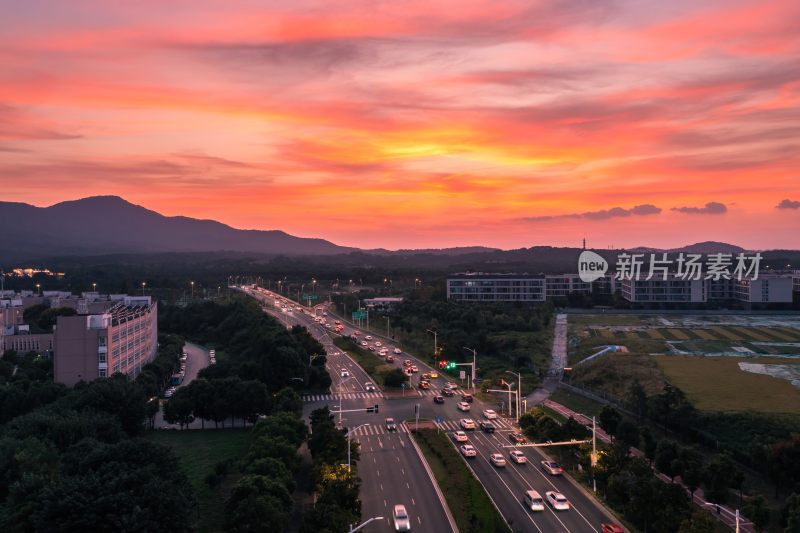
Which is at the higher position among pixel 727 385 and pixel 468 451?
pixel 727 385

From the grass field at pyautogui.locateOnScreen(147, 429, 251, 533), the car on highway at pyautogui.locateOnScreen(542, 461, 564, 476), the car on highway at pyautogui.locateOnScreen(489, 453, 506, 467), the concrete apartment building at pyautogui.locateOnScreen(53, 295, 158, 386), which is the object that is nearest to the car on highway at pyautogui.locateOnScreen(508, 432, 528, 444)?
the car on highway at pyautogui.locateOnScreen(489, 453, 506, 467)

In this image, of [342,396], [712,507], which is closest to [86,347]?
[342,396]

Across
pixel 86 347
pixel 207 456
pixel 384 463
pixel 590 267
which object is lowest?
pixel 207 456

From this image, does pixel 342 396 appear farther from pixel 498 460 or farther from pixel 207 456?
pixel 498 460

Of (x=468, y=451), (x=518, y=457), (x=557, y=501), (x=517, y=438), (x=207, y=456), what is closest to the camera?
(x=557, y=501)

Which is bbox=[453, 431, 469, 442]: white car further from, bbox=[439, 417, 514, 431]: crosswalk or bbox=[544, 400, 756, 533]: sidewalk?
bbox=[544, 400, 756, 533]: sidewalk

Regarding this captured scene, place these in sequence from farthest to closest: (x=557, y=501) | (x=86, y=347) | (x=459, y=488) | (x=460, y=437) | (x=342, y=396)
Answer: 1. (x=342, y=396)
2. (x=86, y=347)
3. (x=460, y=437)
4. (x=459, y=488)
5. (x=557, y=501)
